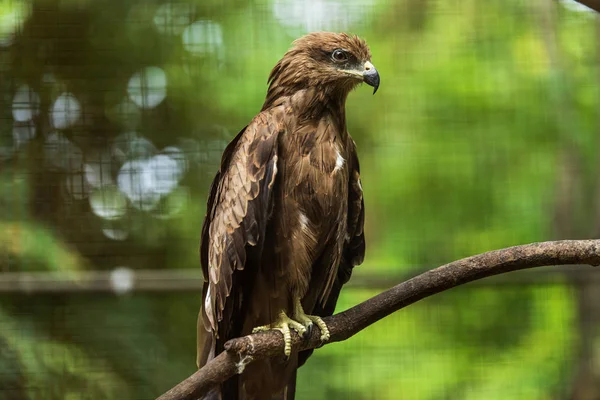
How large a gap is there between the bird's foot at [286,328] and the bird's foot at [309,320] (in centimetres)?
2

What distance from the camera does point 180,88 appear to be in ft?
13.5

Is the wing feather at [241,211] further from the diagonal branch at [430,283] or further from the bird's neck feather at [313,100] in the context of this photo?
the diagonal branch at [430,283]

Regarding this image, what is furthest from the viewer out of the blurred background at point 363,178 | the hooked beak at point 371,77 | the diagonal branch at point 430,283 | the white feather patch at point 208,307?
the blurred background at point 363,178

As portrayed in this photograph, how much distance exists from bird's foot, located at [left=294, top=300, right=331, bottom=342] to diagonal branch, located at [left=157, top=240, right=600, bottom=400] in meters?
0.27

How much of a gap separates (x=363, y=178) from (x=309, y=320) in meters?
1.56

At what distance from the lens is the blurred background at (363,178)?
4.00 m

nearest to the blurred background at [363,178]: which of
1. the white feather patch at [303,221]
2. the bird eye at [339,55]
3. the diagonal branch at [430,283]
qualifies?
the bird eye at [339,55]

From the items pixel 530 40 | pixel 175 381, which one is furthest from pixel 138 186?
pixel 530 40

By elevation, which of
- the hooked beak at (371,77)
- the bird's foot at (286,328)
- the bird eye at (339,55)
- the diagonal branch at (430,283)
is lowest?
the bird's foot at (286,328)

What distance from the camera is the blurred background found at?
3996mm

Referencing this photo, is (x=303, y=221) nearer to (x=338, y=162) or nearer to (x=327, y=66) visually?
(x=338, y=162)

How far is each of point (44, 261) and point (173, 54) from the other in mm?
1313

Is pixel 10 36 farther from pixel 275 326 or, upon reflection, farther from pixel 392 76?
pixel 275 326

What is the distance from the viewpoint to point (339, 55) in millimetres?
2930
